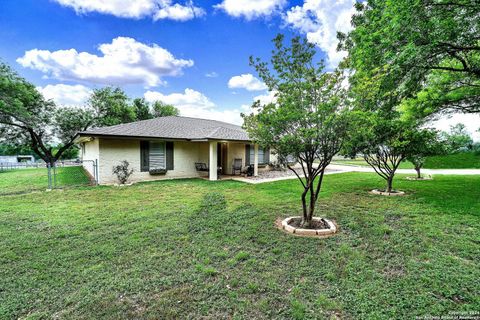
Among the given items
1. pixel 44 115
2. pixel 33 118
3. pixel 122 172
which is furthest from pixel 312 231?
pixel 44 115

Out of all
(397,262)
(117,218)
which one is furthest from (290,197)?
(117,218)

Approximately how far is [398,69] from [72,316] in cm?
776

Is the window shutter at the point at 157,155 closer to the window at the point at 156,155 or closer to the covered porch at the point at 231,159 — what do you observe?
the window at the point at 156,155

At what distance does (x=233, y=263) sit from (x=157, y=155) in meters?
9.51

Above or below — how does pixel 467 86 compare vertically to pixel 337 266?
above

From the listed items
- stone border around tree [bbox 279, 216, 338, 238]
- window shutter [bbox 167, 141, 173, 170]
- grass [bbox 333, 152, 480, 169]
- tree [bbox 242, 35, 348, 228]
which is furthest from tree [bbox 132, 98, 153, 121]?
grass [bbox 333, 152, 480, 169]

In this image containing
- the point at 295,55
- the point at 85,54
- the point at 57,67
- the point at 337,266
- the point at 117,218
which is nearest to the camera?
the point at 337,266

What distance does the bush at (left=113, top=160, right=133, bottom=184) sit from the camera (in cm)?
959

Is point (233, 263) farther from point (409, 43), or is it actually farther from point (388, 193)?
point (388, 193)

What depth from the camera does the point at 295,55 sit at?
3986 mm

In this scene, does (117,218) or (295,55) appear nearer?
(295,55)

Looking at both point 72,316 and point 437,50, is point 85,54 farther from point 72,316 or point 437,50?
point 437,50

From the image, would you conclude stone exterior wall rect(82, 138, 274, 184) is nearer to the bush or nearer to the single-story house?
the bush

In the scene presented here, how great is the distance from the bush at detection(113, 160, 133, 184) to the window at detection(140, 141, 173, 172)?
92 centimetres
